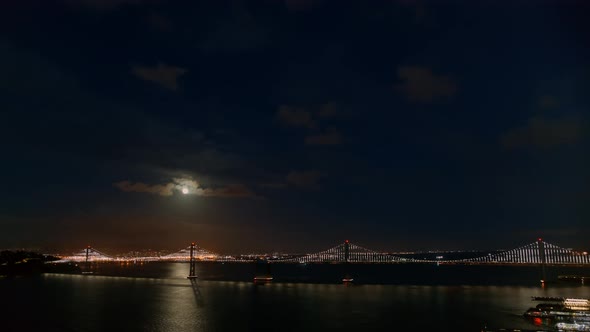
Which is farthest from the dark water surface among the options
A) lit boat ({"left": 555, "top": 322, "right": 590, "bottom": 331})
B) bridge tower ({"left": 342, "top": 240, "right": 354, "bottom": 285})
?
bridge tower ({"left": 342, "top": 240, "right": 354, "bottom": 285})

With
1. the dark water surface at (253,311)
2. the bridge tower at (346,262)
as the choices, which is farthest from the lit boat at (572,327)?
the bridge tower at (346,262)

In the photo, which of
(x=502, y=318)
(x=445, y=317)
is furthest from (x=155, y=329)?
(x=502, y=318)

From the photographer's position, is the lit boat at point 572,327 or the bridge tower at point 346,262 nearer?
the lit boat at point 572,327

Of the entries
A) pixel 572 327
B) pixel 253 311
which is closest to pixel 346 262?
pixel 253 311

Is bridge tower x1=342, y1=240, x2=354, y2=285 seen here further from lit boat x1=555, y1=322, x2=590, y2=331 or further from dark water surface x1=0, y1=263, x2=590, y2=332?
lit boat x1=555, y1=322, x2=590, y2=331

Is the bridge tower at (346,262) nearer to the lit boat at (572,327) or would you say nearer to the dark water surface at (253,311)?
the dark water surface at (253,311)

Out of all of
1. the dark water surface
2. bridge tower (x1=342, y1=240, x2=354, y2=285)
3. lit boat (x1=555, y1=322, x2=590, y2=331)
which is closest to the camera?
lit boat (x1=555, y1=322, x2=590, y2=331)

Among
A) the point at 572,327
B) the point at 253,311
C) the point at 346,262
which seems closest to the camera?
the point at 572,327

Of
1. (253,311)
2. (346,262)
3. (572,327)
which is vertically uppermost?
(346,262)

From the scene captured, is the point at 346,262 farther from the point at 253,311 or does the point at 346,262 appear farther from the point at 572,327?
the point at 572,327

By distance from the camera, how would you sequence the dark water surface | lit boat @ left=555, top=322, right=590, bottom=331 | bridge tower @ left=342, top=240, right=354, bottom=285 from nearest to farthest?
lit boat @ left=555, top=322, right=590, bottom=331, the dark water surface, bridge tower @ left=342, top=240, right=354, bottom=285

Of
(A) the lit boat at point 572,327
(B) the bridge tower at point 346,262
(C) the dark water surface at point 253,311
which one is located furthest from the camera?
(B) the bridge tower at point 346,262

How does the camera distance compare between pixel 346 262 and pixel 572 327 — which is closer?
pixel 572 327
